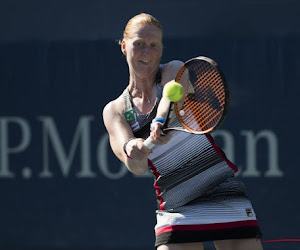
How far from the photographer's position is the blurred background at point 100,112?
571 cm

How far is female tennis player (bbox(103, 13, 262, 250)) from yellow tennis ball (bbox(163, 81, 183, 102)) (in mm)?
277

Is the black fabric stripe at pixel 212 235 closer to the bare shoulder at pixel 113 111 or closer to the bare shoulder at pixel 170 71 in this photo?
the bare shoulder at pixel 113 111

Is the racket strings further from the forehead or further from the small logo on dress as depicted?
the small logo on dress

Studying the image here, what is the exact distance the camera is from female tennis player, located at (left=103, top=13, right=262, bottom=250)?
137 inches

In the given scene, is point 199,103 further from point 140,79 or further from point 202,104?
point 140,79

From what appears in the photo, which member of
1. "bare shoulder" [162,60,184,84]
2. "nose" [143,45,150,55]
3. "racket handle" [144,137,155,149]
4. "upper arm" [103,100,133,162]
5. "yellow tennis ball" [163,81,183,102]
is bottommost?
"racket handle" [144,137,155,149]

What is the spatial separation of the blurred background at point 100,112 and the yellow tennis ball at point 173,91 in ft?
8.38

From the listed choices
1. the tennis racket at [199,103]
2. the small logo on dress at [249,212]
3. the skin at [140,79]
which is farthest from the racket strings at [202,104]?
the small logo on dress at [249,212]

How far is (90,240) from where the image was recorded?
5.91 m

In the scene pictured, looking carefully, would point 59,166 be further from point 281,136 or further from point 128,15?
point 281,136

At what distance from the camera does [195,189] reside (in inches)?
138

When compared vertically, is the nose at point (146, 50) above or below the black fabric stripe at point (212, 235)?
above

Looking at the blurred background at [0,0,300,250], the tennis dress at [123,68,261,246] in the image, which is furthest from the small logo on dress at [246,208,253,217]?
the blurred background at [0,0,300,250]

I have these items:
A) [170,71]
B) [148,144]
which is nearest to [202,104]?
[170,71]
